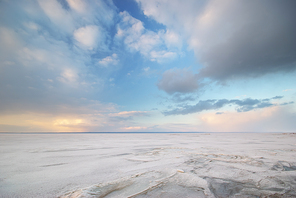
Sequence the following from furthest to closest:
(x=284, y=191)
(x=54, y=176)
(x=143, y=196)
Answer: (x=54, y=176)
(x=284, y=191)
(x=143, y=196)

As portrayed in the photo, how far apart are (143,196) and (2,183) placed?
7.40ft

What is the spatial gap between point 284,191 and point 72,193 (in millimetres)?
2955

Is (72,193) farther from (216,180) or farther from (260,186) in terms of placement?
(260,186)

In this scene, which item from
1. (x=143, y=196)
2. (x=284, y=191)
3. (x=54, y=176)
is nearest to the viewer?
(x=143, y=196)

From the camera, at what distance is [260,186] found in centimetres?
197

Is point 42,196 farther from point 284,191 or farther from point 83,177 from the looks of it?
point 284,191

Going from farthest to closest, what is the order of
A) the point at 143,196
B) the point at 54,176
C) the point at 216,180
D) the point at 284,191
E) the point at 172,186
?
the point at 54,176 < the point at 216,180 < the point at 172,186 < the point at 284,191 < the point at 143,196

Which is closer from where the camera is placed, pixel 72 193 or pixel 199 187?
pixel 72 193

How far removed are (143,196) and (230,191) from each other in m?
1.26

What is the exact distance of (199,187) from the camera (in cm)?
191

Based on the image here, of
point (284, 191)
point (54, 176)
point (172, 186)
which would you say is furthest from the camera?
point (54, 176)

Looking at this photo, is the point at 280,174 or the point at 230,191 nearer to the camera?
the point at 230,191

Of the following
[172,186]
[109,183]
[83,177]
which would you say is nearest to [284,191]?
[172,186]

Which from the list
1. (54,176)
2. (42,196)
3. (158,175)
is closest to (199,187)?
(158,175)
